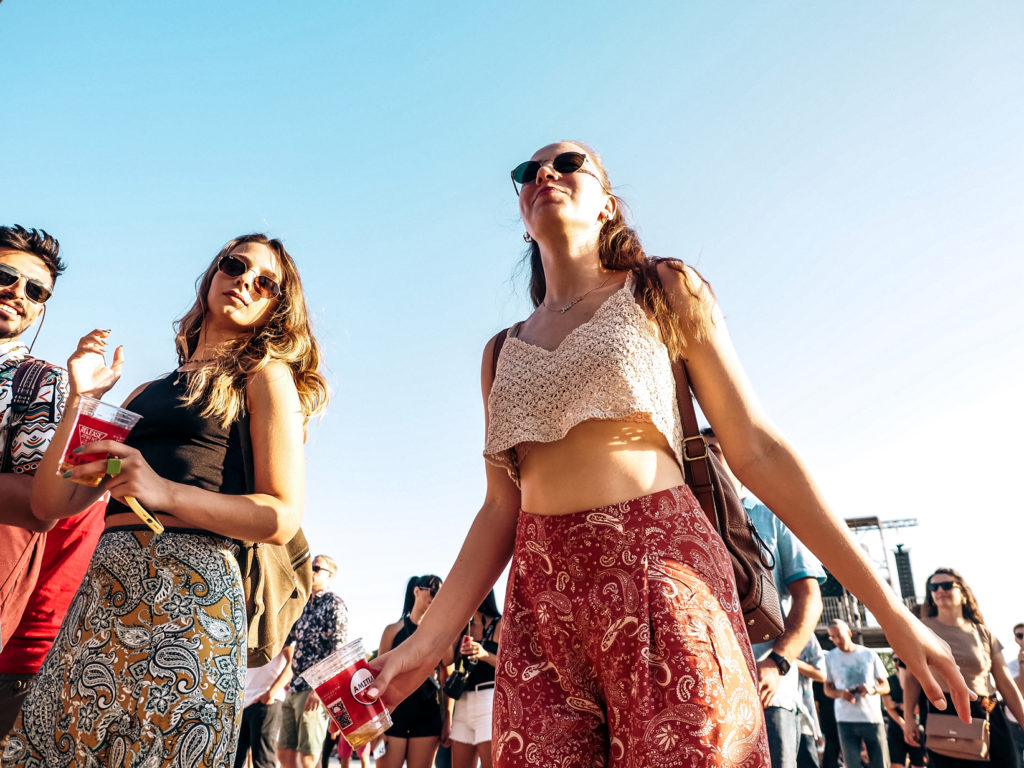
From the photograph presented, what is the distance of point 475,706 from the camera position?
6605 mm

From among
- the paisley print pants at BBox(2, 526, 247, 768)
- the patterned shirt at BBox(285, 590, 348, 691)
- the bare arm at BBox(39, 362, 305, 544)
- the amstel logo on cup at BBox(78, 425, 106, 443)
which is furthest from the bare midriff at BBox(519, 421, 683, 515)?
the patterned shirt at BBox(285, 590, 348, 691)

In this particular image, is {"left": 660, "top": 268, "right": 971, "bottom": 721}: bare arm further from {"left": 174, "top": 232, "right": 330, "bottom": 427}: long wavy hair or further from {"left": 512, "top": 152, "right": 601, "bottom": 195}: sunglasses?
{"left": 174, "top": 232, "right": 330, "bottom": 427}: long wavy hair

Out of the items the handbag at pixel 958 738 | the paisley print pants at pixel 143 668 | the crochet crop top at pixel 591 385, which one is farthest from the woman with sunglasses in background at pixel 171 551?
the handbag at pixel 958 738

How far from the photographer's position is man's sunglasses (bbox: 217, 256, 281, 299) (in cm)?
263

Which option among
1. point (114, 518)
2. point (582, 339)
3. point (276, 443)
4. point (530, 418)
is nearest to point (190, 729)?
point (114, 518)

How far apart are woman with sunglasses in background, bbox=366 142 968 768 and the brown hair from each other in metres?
2.32

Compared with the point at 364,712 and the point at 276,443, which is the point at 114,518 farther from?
the point at 364,712

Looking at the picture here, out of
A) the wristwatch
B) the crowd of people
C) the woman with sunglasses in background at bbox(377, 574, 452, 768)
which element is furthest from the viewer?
the woman with sunglasses in background at bbox(377, 574, 452, 768)

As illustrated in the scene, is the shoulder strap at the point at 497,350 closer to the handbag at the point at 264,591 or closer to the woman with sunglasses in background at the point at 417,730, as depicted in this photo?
the handbag at the point at 264,591

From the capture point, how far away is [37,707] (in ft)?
6.24

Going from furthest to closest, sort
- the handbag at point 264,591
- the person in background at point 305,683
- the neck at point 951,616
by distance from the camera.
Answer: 1. the person in background at point 305,683
2. the neck at point 951,616
3. the handbag at point 264,591

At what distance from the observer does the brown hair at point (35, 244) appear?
3.34 meters

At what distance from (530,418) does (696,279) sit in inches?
21.0

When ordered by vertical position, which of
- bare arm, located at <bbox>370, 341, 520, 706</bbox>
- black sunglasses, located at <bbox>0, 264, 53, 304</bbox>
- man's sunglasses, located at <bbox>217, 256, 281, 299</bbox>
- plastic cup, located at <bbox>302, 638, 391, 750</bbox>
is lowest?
plastic cup, located at <bbox>302, 638, 391, 750</bbox>
